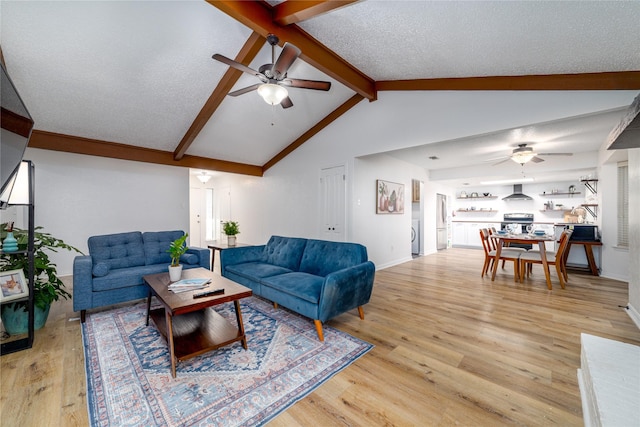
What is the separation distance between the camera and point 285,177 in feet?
20.6

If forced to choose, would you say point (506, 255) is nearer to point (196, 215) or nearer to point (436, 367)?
point (436, 367)

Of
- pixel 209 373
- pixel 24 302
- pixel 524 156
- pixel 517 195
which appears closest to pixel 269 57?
pixel 209 373

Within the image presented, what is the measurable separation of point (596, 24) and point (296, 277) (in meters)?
3.28

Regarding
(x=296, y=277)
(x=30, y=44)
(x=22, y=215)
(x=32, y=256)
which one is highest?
(x=30, y=44)

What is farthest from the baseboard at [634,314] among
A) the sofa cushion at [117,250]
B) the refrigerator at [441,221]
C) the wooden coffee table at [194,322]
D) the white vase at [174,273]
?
the sofa cushion at [117,250]

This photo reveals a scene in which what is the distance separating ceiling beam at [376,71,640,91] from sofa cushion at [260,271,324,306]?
311 cm

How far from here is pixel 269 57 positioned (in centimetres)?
351

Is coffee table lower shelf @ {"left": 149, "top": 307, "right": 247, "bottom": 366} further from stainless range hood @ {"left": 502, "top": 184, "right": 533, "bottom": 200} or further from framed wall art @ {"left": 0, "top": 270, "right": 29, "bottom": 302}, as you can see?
stainless range hood @ {"left": 502, "top": 184, "right": 533, "bottom": 200}

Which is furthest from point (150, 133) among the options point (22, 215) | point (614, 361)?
point (614, 361)

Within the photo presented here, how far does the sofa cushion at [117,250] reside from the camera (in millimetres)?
3342

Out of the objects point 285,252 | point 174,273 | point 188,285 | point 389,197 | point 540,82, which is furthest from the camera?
point 389,197

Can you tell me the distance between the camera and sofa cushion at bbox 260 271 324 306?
A: 2479mm

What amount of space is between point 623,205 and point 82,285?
324 inches

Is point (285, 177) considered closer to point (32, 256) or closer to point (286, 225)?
point (286, 225)
